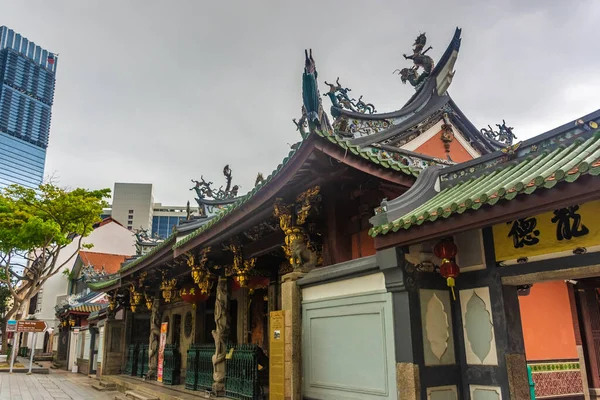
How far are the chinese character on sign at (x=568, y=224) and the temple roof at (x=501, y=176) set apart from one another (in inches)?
19.1

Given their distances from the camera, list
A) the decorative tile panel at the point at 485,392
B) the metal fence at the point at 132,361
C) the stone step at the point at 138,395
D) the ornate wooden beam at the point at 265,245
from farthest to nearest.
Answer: the metal fence at the point at 132,361
the stone step at the point at 138,395
the ornate wooden beam at the point at 265,245
the decorative tile panel at the point at 485,392

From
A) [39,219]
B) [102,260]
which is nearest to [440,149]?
[39,219]

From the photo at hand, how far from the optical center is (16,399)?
13.5 meters

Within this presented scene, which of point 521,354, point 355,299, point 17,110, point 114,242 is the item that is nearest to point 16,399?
point 355,299

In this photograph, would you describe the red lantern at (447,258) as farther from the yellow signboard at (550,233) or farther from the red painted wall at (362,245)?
the red painted wall at (362,245)

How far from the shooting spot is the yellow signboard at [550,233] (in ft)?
14.2

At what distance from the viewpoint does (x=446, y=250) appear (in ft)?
17.7

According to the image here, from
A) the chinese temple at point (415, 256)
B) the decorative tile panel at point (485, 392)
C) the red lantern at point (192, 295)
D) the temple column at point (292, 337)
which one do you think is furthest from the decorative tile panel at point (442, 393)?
the red lantern at point (192, 295)

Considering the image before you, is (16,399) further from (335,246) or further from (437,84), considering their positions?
(437,84)

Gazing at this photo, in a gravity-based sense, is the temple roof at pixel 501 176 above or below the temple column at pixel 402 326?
above

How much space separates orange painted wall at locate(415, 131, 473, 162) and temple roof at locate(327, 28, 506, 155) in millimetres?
306

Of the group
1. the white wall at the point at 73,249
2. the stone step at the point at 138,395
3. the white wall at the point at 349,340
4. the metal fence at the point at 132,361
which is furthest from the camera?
the white wall at the point at 73,249

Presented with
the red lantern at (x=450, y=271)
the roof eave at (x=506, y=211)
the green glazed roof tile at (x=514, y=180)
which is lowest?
the red lantern at (x=450, y=271)

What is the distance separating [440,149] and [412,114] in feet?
3.52
